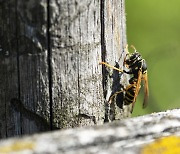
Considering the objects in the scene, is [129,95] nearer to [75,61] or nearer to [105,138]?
[75,61]

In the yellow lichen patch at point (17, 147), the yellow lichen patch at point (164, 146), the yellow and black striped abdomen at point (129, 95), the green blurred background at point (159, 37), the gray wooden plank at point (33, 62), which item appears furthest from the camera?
the green blurred background at point (159, 37)

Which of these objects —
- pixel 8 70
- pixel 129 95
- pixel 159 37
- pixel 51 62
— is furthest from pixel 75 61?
pixel 159 37

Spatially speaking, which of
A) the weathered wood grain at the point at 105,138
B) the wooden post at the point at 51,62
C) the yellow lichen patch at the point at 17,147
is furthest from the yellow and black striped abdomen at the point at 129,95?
the yellow lichen patch at the point at 17,147

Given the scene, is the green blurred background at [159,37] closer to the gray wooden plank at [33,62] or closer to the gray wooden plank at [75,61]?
the gray wooden plank at [75,61]

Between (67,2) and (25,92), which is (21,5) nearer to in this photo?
(67,2)

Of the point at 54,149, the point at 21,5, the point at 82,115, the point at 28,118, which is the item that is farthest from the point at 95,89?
the point at 54,149

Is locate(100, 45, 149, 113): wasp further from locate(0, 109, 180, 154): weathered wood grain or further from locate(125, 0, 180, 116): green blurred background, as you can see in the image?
locate(125, 0, 180, 116): green blurred background
